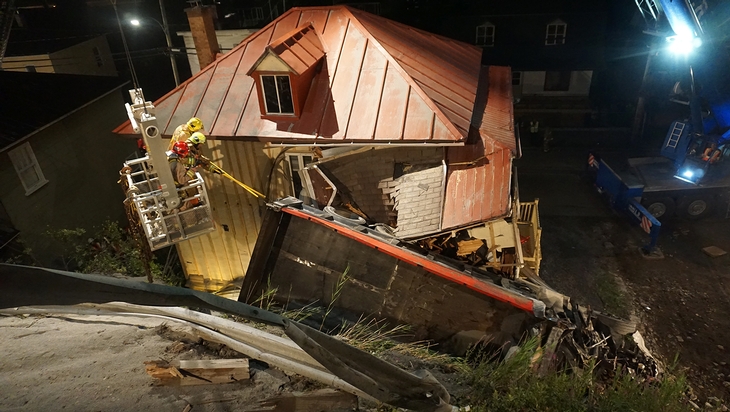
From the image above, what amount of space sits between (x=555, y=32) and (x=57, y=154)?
22612 millimetres

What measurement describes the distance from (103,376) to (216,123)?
7.61 metres

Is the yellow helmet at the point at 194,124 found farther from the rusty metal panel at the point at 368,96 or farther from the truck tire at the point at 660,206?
the truck tire at the point at 660,206

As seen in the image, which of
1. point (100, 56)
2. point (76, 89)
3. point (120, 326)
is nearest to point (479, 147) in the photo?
point (120, 326)

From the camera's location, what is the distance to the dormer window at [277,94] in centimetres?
952

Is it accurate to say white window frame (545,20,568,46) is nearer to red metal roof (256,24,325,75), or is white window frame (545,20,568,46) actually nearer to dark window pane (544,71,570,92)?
dark window pane (544,71,570,92)

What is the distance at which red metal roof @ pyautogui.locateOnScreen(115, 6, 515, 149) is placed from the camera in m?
9.11

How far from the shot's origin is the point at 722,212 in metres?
15.0

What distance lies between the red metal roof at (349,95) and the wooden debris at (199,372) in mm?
6378

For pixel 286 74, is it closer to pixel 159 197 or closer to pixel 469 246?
pixel 159 197

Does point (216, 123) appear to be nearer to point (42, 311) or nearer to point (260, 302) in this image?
point (260, 302)

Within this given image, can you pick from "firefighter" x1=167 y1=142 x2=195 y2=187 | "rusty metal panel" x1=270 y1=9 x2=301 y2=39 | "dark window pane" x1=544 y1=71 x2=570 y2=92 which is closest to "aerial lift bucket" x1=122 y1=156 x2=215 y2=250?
"firefighter" x1=167 y1=142 x2=195 y2=187

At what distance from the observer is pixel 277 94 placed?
965 centimetres

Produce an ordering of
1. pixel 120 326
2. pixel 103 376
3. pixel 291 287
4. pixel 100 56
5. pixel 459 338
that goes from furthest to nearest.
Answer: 1. pixel 100 56
2. pixel 291 287
3. pixel 459 338
4. pixel 120 326
5. pixel 103 376

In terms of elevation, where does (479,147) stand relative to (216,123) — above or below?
below
